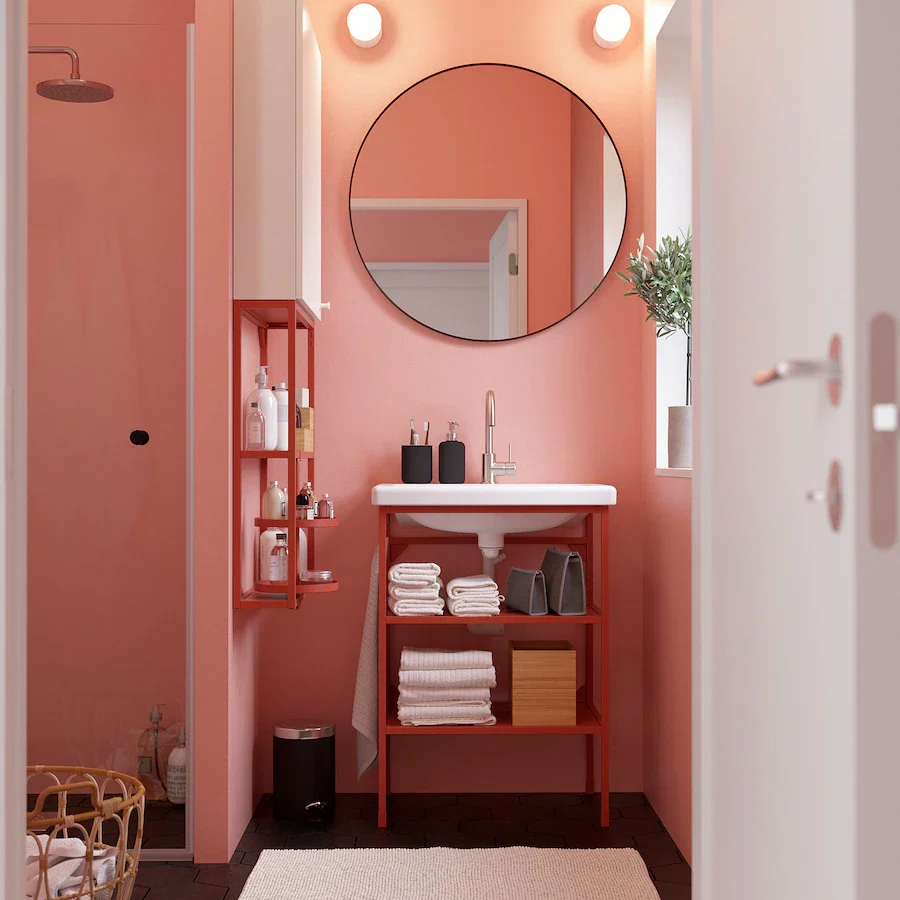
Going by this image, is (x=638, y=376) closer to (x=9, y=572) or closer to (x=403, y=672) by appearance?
(x=403, y=672)

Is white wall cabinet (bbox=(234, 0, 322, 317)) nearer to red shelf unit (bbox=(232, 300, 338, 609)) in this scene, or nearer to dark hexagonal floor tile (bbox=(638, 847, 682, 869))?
red shelf unit (bbox=(232, 300, 338, 609))

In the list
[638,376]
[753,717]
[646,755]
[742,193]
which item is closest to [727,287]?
[742,193]

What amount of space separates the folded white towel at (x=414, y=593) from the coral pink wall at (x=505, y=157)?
3.07 feet

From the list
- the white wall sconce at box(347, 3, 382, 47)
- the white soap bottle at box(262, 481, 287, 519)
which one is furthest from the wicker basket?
the white wall sconce at box(347, 3, 382, 47)

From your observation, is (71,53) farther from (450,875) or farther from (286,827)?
(450,875)

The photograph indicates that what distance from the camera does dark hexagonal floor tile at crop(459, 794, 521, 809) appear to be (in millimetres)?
2945

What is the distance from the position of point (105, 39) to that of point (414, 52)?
1.06 meters

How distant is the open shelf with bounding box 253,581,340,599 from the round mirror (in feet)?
3.03

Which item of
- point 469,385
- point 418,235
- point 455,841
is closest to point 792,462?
point 455,841

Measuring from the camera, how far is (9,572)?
112 centimetres

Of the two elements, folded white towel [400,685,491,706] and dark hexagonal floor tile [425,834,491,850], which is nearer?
dark hexagonal floor tile [425,834,491,850]

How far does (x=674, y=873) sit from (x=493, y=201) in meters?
A: 2.02

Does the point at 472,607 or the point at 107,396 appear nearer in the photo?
the point at 107,396

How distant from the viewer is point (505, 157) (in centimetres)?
312
